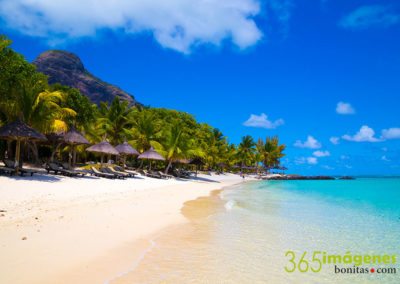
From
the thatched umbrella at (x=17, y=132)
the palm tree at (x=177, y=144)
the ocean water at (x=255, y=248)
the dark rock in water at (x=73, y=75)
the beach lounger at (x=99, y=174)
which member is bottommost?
the ocean water at (x=255, y=248)

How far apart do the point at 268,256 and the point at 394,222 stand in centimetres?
785

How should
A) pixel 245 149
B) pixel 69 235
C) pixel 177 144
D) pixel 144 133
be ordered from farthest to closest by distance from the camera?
pixel 245 149 → pixel 144 133 → pixel 177 144 → pixel 69 235

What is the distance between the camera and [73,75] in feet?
314

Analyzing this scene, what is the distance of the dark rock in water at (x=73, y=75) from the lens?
92125mm

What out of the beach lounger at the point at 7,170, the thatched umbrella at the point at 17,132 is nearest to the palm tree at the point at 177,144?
the thatched umbrella at the point at 17,132

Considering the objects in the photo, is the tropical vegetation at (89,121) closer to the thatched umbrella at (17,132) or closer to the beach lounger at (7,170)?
the thatched umbrella at (17,132)

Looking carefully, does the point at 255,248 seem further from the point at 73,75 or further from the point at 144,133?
the point at 73,75

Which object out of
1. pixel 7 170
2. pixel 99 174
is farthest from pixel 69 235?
pixel 99 174

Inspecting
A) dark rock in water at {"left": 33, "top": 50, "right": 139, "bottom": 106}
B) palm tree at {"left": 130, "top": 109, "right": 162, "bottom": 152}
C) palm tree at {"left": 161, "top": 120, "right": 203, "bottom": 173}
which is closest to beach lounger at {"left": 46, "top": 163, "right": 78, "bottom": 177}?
palm tree at {"left": 161, "top": 120, "right": 203, "bottom": 173}

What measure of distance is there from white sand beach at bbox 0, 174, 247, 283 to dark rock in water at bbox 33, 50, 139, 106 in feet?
277

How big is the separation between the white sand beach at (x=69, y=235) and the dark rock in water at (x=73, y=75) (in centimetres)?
8451

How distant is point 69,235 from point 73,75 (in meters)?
99.7

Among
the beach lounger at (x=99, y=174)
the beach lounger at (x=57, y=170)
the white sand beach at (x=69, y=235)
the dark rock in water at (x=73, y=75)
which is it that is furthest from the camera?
the dark rock in water at (x=73, y=75)

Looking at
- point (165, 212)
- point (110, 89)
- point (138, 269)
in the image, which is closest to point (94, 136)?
point (165, 212)
